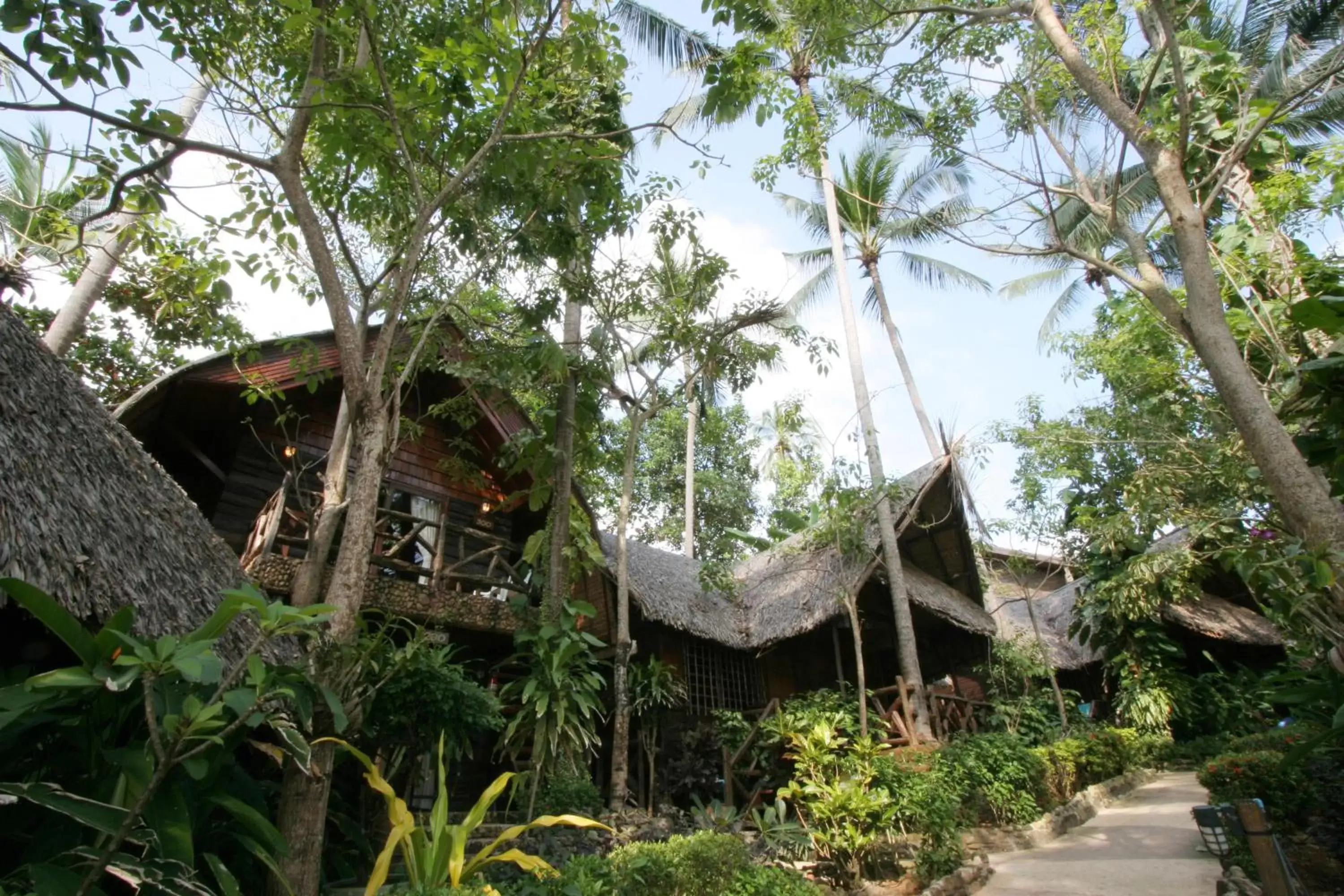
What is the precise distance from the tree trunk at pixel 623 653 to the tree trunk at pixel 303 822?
3472 millimetres

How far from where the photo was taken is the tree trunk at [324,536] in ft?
14.2

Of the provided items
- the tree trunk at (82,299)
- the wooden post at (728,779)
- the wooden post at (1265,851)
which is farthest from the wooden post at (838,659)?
the tree trunk at (82,299)

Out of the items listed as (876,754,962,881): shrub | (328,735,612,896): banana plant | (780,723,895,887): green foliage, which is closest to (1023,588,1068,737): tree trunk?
(876,754,962,881): shrub

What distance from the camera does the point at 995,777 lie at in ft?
26.7

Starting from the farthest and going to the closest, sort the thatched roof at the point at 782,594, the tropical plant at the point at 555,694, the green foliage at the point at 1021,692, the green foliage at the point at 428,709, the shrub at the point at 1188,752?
the shrub at the point at 1188,752
the green foliage at the point at 1021,692
the thatched roof at the point at 782,594
the tropical plant at the point at 555,694
the green foliage at the point at 428,709

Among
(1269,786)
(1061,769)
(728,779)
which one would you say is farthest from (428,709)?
(1061,769)

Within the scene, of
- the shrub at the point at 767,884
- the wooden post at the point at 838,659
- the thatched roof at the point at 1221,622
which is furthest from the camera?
the thatched roof at the point at 1221,622

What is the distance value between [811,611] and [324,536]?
24.4 feet

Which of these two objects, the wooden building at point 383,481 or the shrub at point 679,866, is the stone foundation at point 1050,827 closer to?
the shrub at point 679,866

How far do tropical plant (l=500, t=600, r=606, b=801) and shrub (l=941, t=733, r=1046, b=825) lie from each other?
152 inches

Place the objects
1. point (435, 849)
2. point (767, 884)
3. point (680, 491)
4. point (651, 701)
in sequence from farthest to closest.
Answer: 1. point (680, 491)
2. point (651, 701)
3. point (767, 884)
4. point (435, 849)

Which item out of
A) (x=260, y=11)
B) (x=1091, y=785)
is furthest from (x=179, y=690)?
(x=1091, y=785)

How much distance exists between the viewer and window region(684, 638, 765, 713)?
34.2ft

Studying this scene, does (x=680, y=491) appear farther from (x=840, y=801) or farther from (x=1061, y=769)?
(x=840, y=801)
